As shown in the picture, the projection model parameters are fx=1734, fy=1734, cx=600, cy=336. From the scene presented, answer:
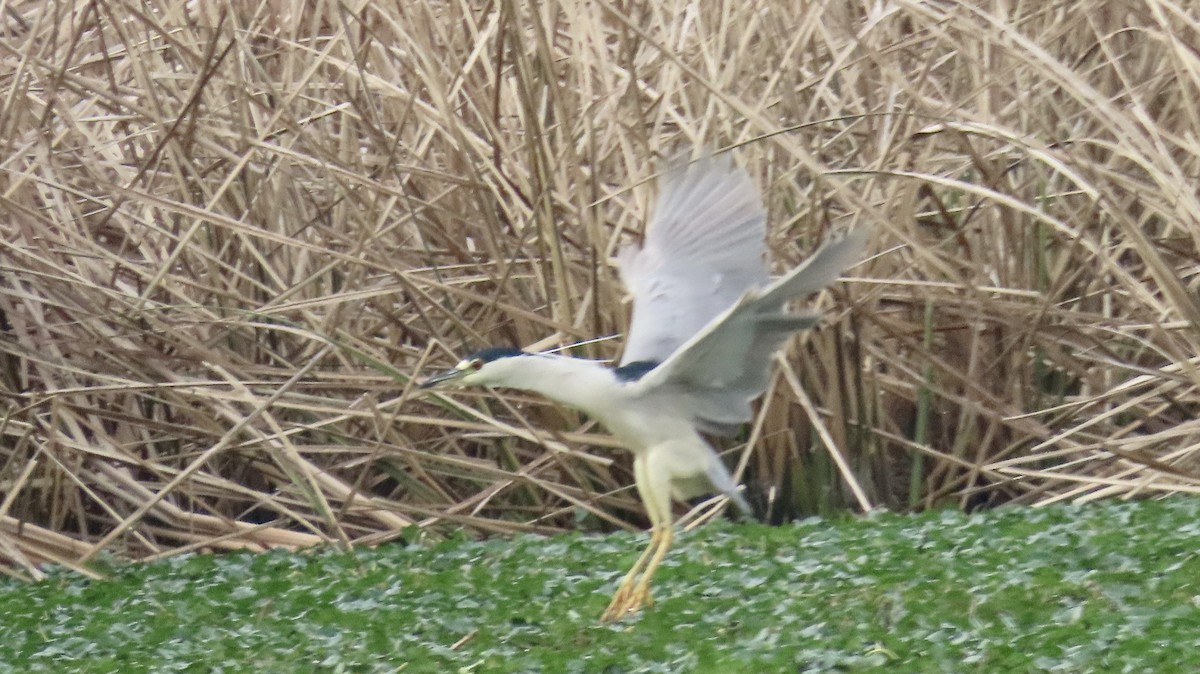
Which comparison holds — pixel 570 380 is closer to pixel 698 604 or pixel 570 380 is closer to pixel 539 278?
pixel 698 604

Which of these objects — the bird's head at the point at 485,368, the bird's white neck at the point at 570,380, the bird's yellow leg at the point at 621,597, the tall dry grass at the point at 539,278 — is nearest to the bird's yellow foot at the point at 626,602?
the bird's yellow leg at the point at 621,597

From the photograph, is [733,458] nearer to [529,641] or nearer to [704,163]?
[704,163]

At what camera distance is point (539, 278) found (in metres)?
5.09

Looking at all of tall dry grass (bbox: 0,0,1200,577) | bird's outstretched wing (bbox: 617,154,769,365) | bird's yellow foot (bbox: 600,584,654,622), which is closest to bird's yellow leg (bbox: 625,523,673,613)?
bird's yellow foot (bbox: 600,584,654,622)

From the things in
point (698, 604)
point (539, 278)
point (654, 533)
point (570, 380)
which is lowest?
point (698, 604)

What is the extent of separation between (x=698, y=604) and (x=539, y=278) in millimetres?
1683

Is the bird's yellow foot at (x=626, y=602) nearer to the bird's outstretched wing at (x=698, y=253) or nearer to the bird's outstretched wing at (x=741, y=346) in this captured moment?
the bird's outstretched wing at (x=741, y=346)

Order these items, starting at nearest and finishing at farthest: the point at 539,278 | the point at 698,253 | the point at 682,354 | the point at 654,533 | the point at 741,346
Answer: the point at 682,354 → the point at 741,346 → the point at 654,533 → the point at 698,253 → the point at 539,278

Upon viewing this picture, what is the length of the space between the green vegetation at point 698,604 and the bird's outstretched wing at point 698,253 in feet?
1.83

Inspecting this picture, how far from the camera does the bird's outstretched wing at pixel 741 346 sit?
311 cm

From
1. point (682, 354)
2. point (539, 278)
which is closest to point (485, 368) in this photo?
point (682, 354)

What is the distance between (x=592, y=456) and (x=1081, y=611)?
2.01 meters

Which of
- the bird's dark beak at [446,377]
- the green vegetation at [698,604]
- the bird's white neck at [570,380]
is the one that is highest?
the bird's dark beak at [446,377]

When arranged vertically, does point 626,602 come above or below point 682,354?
below
